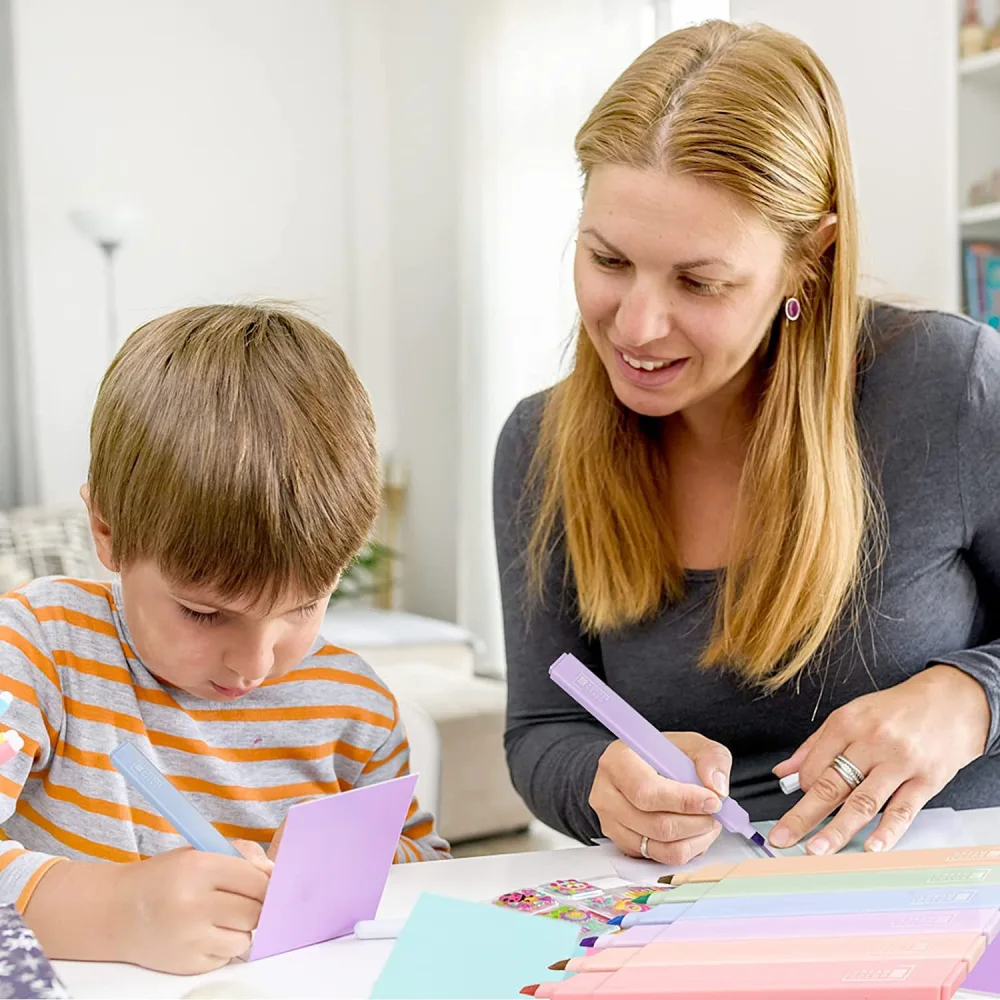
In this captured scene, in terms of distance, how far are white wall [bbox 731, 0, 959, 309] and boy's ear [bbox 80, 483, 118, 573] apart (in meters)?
1.67

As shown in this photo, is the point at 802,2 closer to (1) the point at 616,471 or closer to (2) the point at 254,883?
(1) the point at 616,471

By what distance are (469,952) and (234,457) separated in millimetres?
324

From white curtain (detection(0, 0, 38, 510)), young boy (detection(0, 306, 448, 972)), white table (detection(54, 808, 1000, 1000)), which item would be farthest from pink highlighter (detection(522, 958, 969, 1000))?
white curtain (detection(0, 0, 38, 510))

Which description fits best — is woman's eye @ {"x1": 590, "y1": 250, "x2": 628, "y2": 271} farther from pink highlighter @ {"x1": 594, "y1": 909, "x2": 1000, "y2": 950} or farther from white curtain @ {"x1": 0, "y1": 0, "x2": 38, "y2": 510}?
white curtain @ {"x1": 0, "y1": 0, "x2": 38, "y2": 510}

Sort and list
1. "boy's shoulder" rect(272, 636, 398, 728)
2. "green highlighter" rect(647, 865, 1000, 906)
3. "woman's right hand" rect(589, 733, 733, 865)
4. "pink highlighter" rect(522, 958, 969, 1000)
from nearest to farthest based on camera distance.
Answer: "pink highlighter" rect(522, 958, 969, 1000) < "green highlighter" rect(647, 865, 1000, 906) < "woman's right hand" rect(589, 733, 733, 865) < "boy's shoulder" rect(272, 636, 398, 728)

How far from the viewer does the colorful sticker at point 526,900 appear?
0.73 metres

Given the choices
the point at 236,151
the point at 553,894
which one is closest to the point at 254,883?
the point at 553,894

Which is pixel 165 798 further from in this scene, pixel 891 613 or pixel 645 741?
pixel 891 613

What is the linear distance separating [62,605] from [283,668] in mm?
189

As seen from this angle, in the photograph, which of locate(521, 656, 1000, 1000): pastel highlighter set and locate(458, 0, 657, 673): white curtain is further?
locate(458, 0, 657, 673): white curtain

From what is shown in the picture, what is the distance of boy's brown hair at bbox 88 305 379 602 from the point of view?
78 cm

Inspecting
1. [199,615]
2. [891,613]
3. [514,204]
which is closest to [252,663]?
[199,615]

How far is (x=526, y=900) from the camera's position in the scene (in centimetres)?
75

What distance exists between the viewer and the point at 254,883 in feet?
2.26
